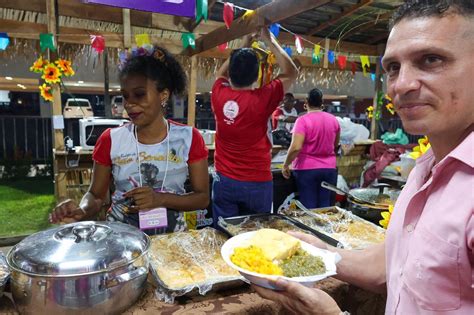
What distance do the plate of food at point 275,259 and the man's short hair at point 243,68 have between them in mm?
1754

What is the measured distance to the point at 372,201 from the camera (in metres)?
2.18

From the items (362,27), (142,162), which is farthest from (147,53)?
(362,27)

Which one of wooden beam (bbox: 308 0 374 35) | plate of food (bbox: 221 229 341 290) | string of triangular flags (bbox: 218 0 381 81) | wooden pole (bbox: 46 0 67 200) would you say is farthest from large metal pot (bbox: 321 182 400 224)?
wooden pole (bbox: 46 0 67 200)

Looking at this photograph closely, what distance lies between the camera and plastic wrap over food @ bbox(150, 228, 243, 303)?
1177 mm

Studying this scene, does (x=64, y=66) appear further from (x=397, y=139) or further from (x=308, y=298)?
(x=397, y=139)

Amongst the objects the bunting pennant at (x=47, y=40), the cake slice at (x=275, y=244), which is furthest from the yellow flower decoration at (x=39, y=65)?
the cake slice at (x=275, y=244)

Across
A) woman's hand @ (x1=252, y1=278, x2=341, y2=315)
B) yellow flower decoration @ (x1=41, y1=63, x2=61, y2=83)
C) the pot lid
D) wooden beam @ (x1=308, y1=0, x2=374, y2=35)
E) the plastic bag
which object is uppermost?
wooden beam @ (x1=308, y1=0, x2=374, y2=35)

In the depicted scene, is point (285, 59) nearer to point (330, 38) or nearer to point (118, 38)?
point (118, 38)

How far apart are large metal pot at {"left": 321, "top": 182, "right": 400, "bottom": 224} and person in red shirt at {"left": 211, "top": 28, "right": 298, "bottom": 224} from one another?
904 millimetres

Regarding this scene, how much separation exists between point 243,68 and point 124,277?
2.05 m

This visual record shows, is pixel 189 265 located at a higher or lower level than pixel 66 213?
lower

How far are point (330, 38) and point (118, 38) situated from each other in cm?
357

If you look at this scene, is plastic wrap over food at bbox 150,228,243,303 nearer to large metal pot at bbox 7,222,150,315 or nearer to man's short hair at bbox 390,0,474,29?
large metal pot at bbox 7,222,150,315

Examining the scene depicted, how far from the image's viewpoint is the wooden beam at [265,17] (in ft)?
8.30
